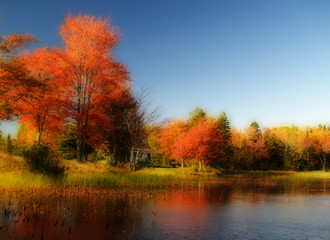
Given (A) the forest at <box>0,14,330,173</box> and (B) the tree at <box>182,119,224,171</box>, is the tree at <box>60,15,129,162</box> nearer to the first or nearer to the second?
(A) the forest at <box>0,14,330,173</box>

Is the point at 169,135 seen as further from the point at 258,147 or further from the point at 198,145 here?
the point at 258,147

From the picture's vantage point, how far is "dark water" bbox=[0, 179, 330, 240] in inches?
355

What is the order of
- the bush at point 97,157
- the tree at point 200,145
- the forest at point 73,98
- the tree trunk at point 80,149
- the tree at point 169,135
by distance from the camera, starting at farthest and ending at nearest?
the tree at point 169,135, the tree at point 200,145, the bush at point 97,157, the tree trunk at point 80,149, the forest at point 73,98

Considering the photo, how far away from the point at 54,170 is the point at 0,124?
42.3 ft

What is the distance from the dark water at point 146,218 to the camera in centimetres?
901

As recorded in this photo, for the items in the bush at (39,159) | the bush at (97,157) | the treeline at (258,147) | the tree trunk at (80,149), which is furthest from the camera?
the treeline at (258,147)

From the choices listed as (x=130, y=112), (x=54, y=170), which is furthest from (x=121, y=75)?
(x=54, y=170)

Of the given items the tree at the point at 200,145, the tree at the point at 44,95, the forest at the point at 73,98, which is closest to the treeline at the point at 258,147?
the tree at the point at 200,145

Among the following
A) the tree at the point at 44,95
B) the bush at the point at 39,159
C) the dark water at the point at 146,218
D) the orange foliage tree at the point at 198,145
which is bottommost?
the dark water at the point at 146,218

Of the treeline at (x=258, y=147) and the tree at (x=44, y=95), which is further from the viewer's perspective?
the treeline at (x=258, y=147)

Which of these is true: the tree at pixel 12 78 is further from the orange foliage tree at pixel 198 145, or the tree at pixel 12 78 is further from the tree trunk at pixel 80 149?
the orange foliage tree at pixel 198 145

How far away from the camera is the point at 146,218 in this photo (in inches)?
441

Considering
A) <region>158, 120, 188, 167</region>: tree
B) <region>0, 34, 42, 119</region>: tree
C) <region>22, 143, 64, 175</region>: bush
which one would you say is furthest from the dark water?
<region>158, 120, 188, 167</region>: tree

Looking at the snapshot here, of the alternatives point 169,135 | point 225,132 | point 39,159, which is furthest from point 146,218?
point 225,132
